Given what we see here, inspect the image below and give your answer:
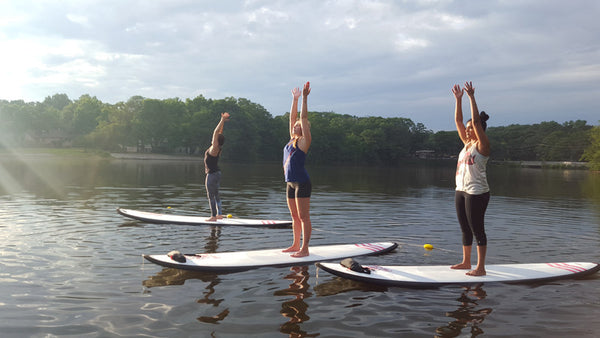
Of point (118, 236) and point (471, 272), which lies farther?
point (118, 236)

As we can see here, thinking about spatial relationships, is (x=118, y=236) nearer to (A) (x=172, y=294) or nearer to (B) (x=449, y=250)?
(A) (x=172, y=294)

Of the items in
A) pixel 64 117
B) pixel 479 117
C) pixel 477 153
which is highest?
pixel 64 117

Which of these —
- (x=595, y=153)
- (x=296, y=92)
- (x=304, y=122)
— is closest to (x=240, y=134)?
(x=595, y=153)

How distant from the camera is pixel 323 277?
726 centimetres

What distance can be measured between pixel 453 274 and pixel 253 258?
144 inches

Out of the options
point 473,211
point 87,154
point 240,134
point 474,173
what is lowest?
point 473,211

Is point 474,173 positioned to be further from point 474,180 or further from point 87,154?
point 87,154

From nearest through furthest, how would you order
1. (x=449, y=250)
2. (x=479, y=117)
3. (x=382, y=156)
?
1. (x=479, y=117)
2. (x=449, y=250)
3. (x=382, y=156)

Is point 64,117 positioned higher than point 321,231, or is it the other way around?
point 64,117

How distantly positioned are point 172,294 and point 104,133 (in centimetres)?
9681

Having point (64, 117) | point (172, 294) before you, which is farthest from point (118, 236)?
point (64, 117)

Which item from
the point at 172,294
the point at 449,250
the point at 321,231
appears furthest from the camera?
the point at 321,231

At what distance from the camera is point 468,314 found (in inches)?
222

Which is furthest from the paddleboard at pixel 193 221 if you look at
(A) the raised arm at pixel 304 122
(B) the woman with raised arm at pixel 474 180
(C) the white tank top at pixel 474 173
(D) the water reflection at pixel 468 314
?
(D) the water reflection at pixel 468 314
